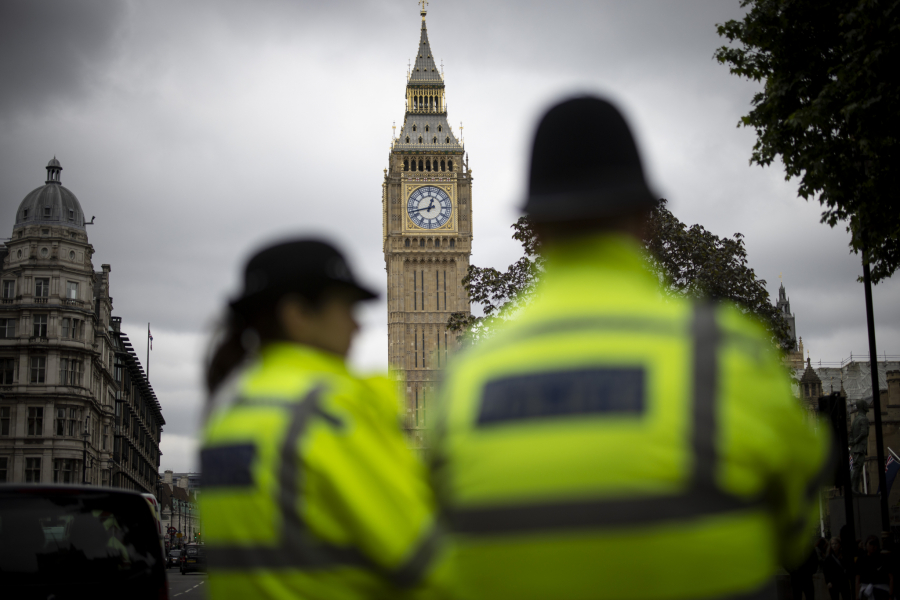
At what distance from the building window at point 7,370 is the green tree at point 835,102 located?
5421 centimetres

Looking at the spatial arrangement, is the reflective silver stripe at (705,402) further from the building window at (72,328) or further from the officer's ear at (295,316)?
the building window at (72,328)

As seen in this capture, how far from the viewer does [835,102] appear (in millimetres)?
13477

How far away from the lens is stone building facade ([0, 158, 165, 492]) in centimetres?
5784

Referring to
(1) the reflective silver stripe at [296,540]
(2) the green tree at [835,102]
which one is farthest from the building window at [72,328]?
(1) the reflective silver stripe at [296,540]

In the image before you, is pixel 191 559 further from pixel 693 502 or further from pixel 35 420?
pixel 693 502

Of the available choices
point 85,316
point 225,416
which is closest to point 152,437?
point 85,316

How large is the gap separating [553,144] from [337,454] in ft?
3.10

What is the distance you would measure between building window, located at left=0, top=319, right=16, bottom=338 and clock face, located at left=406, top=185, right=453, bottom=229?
4360 cm

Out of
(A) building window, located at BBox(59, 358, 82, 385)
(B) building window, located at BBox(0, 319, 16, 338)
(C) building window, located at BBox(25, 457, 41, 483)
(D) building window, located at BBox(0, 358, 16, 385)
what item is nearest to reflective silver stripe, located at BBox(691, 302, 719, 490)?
(C) building window, located at BBox(25, 457, 41, 483)

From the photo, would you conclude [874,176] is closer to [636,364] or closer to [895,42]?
[895,42]

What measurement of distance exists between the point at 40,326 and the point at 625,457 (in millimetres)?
63403

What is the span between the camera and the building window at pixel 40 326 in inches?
2349

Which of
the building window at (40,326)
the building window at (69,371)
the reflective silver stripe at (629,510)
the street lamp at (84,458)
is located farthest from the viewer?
the building window at (69,371)

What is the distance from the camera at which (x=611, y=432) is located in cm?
Answer: 185
